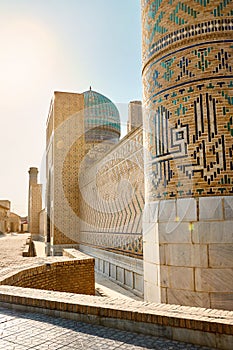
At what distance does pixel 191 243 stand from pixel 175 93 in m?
1.47

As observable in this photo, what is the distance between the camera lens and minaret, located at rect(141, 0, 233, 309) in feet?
9.98

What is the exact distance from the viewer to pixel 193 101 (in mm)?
3330

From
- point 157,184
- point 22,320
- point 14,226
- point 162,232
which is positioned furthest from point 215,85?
point 14,226

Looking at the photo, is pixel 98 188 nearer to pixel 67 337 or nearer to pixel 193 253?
pixel 193 253

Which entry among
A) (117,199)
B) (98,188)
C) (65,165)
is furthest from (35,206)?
(117,199)

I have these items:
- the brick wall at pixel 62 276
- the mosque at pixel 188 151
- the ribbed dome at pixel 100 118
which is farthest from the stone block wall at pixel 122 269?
the ribbed dome at pixel 100 118

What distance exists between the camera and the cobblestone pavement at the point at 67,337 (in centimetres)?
203

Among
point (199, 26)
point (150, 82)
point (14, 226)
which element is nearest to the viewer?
point (199, 26)

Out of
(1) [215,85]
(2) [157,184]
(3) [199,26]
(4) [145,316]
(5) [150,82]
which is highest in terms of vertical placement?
(3) [199,26]

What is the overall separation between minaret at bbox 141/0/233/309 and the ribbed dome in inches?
594

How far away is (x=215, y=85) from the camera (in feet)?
10.7

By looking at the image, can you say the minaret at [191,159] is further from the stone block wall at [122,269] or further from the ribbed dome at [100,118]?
the ribbed dome at [100,118]

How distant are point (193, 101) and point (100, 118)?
1631cm

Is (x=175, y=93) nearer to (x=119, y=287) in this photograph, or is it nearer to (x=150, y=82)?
(x=150, y=82)
